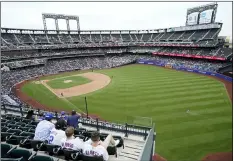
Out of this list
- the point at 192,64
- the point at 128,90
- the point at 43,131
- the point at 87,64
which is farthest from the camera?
the point at 87,64

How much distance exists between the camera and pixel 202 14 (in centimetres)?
6881

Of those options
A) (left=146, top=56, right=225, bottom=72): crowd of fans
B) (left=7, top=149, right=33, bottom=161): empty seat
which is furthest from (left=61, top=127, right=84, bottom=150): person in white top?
(left=146, top=56, right=225, bottom=72): crowd of fans

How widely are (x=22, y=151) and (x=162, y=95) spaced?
25.9m

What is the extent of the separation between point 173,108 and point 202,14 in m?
59.9

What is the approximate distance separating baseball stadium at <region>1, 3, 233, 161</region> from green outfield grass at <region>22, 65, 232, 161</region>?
0.10m

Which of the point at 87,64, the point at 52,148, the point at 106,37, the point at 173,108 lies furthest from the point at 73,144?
the point at 106,37

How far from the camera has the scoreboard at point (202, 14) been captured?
6431cm

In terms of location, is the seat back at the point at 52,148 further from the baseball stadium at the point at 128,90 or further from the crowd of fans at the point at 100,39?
the crowd of fans at the point at 100,39

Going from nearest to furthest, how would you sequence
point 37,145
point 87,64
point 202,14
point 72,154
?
point 72,154 < point 37,145 < point 87,64 < point 202,14

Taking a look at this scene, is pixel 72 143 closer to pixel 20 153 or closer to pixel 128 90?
pixel 20 153

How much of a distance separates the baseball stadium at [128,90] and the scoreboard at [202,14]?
1.16 feet

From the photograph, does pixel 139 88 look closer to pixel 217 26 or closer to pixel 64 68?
pixel 64 68

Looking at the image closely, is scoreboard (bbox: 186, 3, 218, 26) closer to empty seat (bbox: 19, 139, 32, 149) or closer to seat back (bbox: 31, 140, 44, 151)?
seat back (bbox: 31, 140, 44, 151)

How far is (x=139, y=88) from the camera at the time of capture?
34.9 metres
